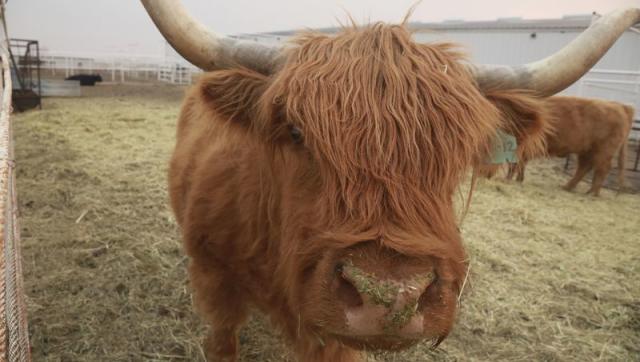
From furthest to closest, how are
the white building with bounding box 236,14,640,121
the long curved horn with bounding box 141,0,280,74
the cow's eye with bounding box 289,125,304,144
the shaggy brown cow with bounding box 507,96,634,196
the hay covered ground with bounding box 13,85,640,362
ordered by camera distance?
the white building with bounding box 236,14,640,121 → the shaggy brown cow with bounding box 507,96,634,196 → the hay covered ground with bounding box 13,85,640,362 → the long curved horn with bounding box 141,0,280,74 → the cow's eye with bounding box 289,125,304,144

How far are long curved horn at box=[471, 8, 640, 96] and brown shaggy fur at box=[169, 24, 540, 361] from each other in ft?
0.33

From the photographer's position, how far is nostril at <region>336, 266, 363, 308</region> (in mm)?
1326


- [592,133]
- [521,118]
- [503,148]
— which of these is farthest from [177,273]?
[592,133]

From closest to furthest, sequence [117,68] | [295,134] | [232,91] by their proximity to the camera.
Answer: [295,134]
[232,91]
[117,68]

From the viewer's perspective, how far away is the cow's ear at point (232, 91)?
74.9 inches

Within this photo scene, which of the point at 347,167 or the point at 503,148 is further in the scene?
the point at 503,148

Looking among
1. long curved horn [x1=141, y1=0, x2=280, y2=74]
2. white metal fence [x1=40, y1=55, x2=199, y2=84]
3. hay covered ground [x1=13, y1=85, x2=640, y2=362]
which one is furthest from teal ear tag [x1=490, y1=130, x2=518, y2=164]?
white metal fence [x1=40, y1=55, x2=199, y2=84]

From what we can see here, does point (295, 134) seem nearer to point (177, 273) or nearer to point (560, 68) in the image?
point (560, 68)

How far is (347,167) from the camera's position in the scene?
1471 mm

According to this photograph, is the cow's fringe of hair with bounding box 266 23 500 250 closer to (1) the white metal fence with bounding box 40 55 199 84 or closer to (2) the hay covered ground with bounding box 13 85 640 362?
(2) the hay covered ground with bounding box 13 85 640 362

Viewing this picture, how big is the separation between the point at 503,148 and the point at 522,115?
0.15 metres

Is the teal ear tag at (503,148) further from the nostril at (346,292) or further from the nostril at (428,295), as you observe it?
the nostril at (346,292)

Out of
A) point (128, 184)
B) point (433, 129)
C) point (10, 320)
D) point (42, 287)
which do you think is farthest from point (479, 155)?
point (128, 184)

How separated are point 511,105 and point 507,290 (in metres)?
2.33
